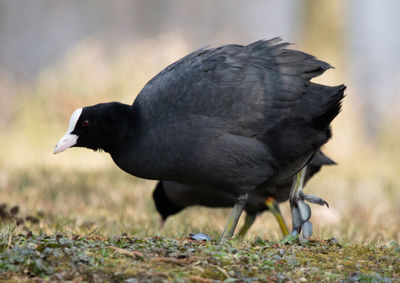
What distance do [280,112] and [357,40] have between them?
14198mm

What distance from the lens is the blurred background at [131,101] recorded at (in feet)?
20.0

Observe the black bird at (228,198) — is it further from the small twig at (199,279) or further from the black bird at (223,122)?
the small twig at (199,279)

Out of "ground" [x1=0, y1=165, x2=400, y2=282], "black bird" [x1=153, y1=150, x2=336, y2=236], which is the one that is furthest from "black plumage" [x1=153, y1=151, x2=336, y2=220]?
"ground" [x1=0, y1=165, x2=400, y2=282]

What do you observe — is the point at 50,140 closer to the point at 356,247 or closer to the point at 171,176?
the point at 171,176

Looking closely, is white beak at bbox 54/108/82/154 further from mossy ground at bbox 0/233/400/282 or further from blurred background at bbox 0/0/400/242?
mossy ground at bbox 0/233/400/282

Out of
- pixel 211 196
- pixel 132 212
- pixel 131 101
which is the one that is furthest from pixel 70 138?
pixel 131 101

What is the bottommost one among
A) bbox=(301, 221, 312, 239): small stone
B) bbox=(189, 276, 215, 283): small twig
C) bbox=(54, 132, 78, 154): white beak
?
bbox=(189, 276, 215, 283): small twig

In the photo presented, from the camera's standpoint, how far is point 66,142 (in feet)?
14.4

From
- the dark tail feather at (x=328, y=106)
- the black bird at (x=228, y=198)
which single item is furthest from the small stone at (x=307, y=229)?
the black bird at (x=228, y=198)

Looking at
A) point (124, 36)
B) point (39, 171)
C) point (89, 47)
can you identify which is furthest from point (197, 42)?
point (39, 171)

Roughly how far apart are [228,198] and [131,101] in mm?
5323

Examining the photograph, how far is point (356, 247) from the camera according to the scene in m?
3.69

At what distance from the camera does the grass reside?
3.08m

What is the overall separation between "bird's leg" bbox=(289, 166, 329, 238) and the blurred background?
508mm
